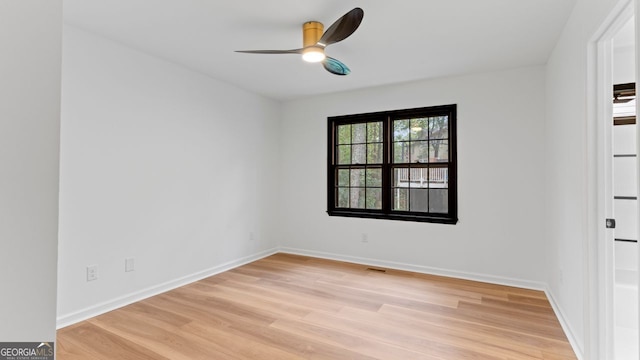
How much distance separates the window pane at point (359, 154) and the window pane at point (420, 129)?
28.4 inches

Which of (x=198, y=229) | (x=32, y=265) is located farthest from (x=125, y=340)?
(x=32, y=265)

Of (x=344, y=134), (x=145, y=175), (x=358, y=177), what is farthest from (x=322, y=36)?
(x=358, y=177)

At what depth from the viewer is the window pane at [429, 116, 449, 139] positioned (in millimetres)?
3926

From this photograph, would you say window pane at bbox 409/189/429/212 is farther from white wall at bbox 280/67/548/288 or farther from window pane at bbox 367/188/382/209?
window pane at bbox 367/188/382/209

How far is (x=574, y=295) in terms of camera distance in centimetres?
227

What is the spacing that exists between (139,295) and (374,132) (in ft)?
11.3

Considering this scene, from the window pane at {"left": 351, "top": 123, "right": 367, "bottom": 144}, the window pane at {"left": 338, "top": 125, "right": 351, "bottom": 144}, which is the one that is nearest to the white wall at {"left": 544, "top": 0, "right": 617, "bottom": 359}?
the window pane at {"left": 351, "top": 123, "right": 367, "bottom": 144}

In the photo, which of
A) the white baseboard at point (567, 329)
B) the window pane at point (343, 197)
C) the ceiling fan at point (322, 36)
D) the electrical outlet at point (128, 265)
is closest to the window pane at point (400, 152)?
the window pane at point (343, 197)

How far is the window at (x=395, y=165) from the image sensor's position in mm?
3930

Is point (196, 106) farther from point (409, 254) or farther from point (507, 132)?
point (507, 132)

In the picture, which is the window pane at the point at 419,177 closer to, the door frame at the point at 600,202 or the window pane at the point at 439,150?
→ the window pane at the point at 439,150

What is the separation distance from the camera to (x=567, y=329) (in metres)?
2.38

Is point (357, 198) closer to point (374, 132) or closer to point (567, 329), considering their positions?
point (374, 132)

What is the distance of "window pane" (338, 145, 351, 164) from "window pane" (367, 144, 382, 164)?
317 millimetres
